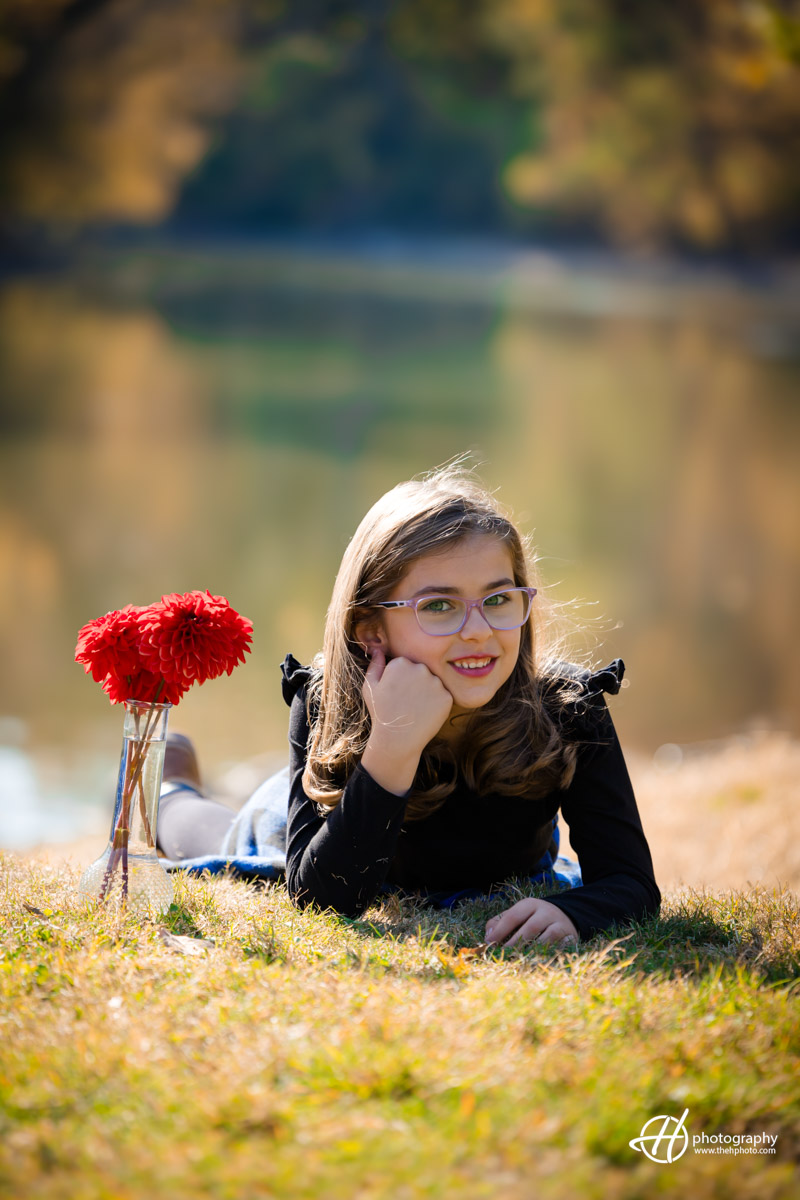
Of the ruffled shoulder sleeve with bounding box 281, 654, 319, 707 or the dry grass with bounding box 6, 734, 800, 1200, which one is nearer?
the dry grass with bounding box 6, 734, 800, 1200

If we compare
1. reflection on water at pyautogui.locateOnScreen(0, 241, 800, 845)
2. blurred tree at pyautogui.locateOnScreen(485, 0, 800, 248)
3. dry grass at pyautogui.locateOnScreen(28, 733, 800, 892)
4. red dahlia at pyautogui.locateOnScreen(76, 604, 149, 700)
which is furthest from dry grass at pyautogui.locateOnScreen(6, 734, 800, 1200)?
blurred tree at pyautogui.locateOnScreen(485, 0, 800, 248)

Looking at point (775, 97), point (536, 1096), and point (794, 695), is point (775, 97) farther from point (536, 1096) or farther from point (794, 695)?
point (536, 1096)

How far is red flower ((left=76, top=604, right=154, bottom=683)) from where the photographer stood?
1414 mm

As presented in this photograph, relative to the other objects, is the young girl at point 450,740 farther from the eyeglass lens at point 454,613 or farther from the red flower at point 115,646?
the red flower at point 115,646

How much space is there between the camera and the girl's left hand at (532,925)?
1.36m

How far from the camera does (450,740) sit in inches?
63.1

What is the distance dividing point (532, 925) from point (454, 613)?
0.43 metres

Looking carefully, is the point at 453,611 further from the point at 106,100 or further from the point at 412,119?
the point at 412,119

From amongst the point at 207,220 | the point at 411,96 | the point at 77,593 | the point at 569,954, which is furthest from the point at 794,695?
the point at 411,96

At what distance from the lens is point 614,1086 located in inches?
38.3

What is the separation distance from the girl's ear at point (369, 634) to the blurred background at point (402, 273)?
222 inches

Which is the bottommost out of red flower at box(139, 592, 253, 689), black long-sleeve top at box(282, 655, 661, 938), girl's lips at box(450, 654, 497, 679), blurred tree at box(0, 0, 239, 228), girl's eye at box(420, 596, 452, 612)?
black long-sleeve top at box(282, 655, 661, 938)
